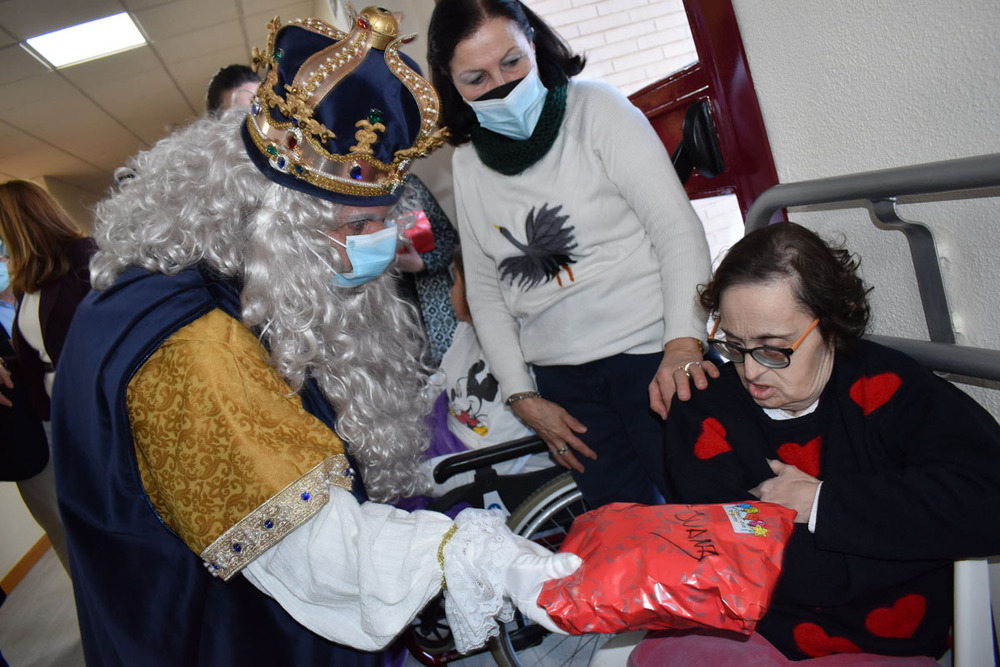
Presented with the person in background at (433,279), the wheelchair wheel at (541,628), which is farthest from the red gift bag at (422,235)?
the wheelchair wheel at (541,628)

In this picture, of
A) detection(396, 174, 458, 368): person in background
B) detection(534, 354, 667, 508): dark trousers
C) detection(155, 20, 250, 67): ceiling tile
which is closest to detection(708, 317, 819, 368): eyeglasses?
detection(534, 354, 667, 508): dark trousers

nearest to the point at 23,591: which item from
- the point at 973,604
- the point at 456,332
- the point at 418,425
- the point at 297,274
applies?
the point at 456,332

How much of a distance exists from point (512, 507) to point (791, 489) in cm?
108

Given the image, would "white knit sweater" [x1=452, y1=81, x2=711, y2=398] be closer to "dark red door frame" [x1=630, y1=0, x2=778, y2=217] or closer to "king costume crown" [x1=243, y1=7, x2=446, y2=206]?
"dark red door frame" [x1=630, y1=0, x2=778, y2=217]

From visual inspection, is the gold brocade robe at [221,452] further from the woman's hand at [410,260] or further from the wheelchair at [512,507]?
the woman's hand at [410,260]

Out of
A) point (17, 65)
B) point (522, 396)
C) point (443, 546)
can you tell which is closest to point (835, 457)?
point (443, 546)

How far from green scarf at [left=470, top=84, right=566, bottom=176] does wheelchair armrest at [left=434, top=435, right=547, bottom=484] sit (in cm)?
78

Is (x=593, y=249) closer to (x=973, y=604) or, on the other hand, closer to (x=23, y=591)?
(x=973, y=604)

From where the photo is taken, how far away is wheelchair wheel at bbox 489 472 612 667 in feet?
6.56

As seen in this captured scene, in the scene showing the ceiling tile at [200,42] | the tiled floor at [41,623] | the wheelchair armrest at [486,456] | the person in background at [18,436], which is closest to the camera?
the wheelchair armrest at [486,456]

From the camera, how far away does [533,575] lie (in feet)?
3.38

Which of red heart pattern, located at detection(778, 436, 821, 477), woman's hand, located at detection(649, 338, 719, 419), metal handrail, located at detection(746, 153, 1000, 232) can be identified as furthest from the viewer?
woman's hand, located at detection(649, 338, 719, 419)

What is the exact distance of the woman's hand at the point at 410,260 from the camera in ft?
8.00

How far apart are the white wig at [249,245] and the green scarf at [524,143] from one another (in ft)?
1.65
